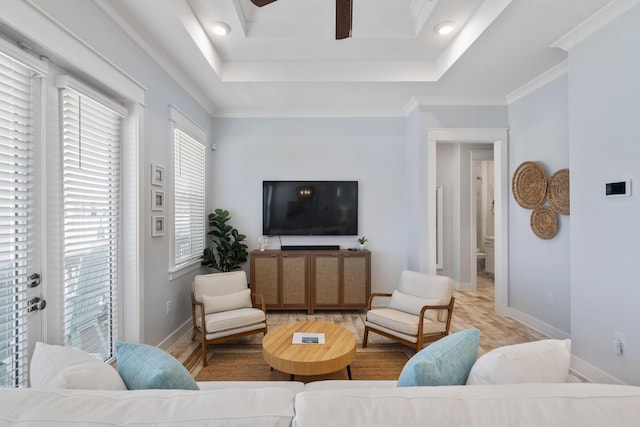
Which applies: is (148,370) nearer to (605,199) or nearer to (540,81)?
(605,199)

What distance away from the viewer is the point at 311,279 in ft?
13.1

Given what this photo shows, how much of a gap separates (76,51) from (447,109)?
→ 12.3 feet

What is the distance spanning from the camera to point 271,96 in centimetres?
378

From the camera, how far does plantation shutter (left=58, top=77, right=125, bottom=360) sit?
193 centimetres

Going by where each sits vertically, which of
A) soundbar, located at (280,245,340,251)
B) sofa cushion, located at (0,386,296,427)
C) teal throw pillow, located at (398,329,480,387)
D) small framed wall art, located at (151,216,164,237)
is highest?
small framed wall art, located at (151,216,164,237)

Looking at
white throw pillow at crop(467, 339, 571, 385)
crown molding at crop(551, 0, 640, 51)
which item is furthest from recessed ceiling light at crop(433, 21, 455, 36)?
white throw pillow at crop(467, 339, 571, 385)

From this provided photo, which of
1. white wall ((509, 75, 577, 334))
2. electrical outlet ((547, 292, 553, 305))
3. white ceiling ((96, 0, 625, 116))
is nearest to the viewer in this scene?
white ceiling ((96, 0, 625, 116))

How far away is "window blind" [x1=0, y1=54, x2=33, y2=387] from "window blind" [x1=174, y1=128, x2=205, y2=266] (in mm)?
1563

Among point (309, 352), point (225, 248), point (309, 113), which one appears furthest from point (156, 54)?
point (309, 352)

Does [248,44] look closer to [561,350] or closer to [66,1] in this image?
[66,1]

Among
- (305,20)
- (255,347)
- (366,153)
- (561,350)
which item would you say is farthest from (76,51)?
(366,153)

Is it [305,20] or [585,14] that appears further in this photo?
[305,20]

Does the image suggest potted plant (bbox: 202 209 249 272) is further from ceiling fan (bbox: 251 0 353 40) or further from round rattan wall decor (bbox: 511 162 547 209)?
round rattan wall decor (bbox: 511 162 547 209)

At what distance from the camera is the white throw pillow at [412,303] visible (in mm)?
2914
